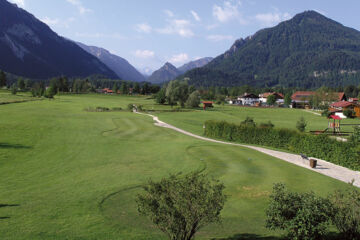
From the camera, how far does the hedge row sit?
102 feet

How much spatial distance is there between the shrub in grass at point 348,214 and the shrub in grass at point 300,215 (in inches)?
15.9

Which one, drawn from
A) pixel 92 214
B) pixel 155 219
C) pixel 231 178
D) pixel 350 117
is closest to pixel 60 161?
pixel 92 214

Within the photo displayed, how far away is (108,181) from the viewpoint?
906 inches

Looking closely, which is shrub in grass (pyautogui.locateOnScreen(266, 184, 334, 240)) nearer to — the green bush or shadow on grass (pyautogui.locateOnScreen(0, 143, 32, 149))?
shadow on grass (pyautogui.locateOnScreen(0, 143, 32, 149))

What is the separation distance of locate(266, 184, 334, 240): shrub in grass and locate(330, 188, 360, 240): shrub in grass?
40cm

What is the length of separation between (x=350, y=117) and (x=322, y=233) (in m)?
109

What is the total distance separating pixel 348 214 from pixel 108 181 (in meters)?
17.6

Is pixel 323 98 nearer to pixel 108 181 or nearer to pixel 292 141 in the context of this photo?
pixel 292 141

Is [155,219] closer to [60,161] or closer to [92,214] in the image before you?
[92,214]

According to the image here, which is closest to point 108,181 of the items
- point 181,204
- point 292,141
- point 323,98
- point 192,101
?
point 181,204

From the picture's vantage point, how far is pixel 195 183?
35.5ft

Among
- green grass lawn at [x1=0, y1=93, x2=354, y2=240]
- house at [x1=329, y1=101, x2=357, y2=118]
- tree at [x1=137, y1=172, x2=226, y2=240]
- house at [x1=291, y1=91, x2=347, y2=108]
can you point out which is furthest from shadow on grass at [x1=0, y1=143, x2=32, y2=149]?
house at [x1=291, y1=91, x2=347, y2=108]

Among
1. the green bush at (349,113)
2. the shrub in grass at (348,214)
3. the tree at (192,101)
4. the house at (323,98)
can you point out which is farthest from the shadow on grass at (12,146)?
the house at (323,98)

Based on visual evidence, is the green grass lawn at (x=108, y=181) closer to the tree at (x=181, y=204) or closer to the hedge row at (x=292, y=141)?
the tree at (x=181, y=204)
